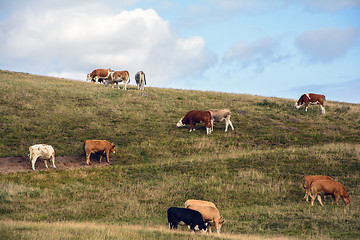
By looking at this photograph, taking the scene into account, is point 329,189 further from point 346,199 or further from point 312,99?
point 312,99

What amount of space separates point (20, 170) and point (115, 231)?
13.2m

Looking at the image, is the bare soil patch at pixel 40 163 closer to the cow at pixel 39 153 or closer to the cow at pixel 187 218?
the cow at pixel 39 153

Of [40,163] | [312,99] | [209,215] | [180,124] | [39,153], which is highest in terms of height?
[312,99]

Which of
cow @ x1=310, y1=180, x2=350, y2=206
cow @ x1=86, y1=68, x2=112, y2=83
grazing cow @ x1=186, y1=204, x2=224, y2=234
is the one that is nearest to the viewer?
grazing cow @ x1=186, y1=204, x2=224, y2=234

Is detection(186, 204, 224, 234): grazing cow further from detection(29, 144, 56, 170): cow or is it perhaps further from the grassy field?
detection(29, 144, 56, 170): cow

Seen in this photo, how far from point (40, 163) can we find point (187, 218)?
14.5 meters

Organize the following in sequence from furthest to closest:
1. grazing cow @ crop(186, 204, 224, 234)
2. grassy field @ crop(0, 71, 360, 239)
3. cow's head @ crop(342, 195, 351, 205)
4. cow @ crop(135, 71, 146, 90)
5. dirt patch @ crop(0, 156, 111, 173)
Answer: cow @ crop(135, 71, 146, 90)
dirt patch @ crop(0, 156, 111, 173)
cow's head @ crop(342, 195, 351, 205)
grassy field @ crop(0, 71, 360, 239)
grazing cow @ crop(186, 204, 224, 234)

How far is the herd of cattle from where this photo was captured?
14.5 meters

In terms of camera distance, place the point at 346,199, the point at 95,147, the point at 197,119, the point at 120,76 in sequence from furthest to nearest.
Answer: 1. the point at 120,76
2. the point at 197,119
3. the point at 95,147
4. the point at 346,199

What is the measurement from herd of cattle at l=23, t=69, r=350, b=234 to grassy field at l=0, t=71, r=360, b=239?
2.04ft

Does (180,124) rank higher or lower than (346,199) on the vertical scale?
higher

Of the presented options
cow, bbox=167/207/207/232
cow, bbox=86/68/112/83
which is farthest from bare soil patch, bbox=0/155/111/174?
cow, bbox=86/68/112/83

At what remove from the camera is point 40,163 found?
2505 cm

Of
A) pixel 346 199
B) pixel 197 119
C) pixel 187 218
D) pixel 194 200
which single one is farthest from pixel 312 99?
pixel 187 218
